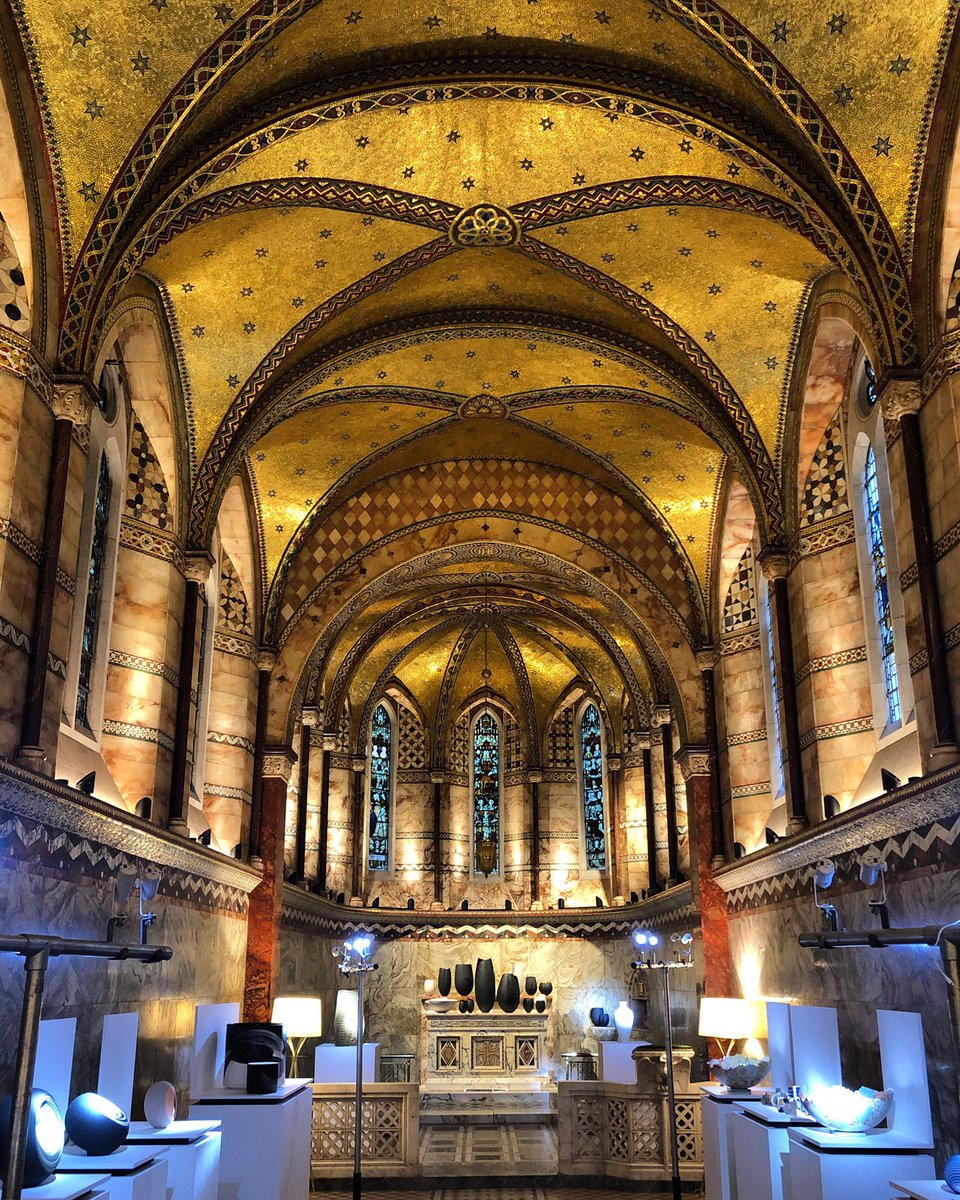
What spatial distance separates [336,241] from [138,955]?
7458mm

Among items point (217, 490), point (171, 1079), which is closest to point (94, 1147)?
point (171, 1079)

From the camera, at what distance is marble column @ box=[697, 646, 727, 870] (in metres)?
16.3

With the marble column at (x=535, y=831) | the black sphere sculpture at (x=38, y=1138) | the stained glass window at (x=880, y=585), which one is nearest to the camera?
the black sphere sculpture at (x=38, y=1138)

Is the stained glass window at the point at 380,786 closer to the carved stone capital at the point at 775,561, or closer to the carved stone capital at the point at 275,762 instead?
the carved stone capital at the point at 275,762

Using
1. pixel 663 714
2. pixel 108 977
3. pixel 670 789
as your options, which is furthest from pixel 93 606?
pixel 670 789

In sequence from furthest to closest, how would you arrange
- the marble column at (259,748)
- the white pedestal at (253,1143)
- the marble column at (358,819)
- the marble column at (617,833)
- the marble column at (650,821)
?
the marble column at (358,819), the marble column at (617,833), the marble column at (650,821), the marble column at (259,748), the white pedestal at (253,1143)

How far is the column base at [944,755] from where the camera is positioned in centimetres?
796

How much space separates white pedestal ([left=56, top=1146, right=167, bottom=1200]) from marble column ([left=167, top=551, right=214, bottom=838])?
4.85 metres

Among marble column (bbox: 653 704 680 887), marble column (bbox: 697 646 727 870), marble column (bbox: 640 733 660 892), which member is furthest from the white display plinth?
marble column (bbox: 640 733 660 892)

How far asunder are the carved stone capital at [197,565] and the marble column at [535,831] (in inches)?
603

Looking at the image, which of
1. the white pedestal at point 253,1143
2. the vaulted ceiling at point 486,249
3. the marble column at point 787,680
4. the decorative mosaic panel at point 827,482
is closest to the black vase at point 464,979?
the vaulted ceiling at point 486,249

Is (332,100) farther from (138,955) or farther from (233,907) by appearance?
(233,907)

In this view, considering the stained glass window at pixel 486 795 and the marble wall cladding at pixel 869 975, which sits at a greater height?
the stained glass window at pixel 486 795

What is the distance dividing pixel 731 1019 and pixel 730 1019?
1 cm
